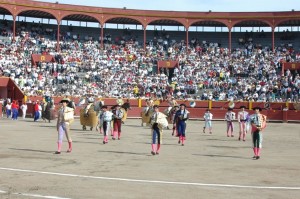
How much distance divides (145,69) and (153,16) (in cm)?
A: 831

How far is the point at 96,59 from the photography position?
1821 inches

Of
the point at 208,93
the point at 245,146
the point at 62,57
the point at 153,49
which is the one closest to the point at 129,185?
the point at 245,146

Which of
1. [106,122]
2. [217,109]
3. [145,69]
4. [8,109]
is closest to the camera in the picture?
[106,122]

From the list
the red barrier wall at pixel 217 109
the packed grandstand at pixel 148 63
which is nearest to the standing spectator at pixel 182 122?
the red barrier wall at pixel 217 109

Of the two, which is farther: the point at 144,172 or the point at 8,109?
the point at 8,109

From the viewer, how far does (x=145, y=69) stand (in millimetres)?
45906

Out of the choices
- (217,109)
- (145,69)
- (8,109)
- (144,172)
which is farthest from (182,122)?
A: (145,69)

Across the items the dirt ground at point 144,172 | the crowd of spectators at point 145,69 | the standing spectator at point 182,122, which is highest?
the crowd of spectators at point 145,69

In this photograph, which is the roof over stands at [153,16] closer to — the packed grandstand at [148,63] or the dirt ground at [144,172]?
the packed grandstand at [148,63]

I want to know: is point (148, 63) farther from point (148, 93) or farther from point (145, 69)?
point (148, 93)

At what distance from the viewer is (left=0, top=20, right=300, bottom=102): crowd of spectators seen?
40.2 metres

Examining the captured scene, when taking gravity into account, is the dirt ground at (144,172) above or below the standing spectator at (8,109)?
below

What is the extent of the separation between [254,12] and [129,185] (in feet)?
150

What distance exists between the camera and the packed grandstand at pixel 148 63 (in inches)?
1592
